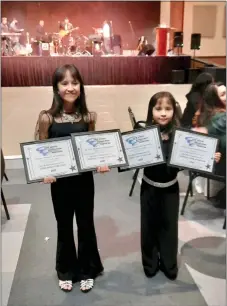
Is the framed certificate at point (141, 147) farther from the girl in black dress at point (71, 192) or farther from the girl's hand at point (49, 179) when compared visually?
the girl's hand at point (49, 179)

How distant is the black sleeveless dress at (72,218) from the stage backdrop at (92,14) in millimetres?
4113

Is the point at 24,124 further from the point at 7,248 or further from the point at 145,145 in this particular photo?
the point at 145,145

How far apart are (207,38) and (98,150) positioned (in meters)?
4.80

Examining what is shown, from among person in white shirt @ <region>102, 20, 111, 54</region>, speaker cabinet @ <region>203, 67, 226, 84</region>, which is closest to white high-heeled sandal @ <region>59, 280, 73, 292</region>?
speaker cabinet @ <region>203, 67, 226, 84</region>

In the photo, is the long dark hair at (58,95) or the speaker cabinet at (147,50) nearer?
the long dark hair at (58,95)

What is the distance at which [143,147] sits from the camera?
7.00 ft

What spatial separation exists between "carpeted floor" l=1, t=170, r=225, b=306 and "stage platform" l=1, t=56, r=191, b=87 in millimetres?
1439

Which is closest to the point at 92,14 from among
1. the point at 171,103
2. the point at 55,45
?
the point at 55,45

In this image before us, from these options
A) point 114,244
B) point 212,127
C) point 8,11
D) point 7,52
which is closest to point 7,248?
point 114,244

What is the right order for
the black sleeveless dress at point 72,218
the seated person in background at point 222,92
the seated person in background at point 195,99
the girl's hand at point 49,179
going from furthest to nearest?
the seated person in background at point 195,99 → the seated person in background at point 222,92 → the black sleeveless dress at point 72,218 → the girl's hand at point 49,179

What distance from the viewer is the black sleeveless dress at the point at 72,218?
2096mm

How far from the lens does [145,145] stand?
2137 millimetres

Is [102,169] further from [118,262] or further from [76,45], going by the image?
[76,45]

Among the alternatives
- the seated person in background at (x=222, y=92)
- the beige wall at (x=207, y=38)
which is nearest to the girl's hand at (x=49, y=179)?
the seated person in background at (x=222, y=92)
